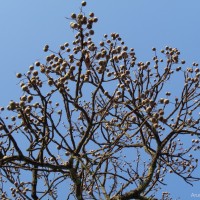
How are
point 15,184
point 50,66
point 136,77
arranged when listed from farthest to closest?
1. point 15,184
2. point 136,77
3. point 50,66

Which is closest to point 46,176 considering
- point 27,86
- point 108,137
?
point 108,137

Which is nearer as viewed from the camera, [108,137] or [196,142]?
[108,137]

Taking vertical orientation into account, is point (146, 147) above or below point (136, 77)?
below

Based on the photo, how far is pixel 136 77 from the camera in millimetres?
6355

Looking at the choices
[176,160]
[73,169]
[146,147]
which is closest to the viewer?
[73,169]

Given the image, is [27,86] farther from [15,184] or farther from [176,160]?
[176,160]

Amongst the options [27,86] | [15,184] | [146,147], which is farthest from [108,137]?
[27,86]

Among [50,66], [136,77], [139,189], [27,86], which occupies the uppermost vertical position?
[136,77]

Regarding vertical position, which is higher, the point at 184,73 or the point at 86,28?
the point at 184,73

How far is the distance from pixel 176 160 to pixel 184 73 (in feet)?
9.31

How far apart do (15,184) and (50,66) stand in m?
3.73

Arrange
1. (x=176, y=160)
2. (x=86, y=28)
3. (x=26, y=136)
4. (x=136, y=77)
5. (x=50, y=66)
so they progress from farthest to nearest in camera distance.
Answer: (x=176, y=160)
(x=136, y=77)
(x=26, y=136)
(x=50, y=66)
(x=86, y=28)

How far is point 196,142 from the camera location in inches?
317

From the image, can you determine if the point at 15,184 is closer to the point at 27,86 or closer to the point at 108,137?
the point at 108,137
